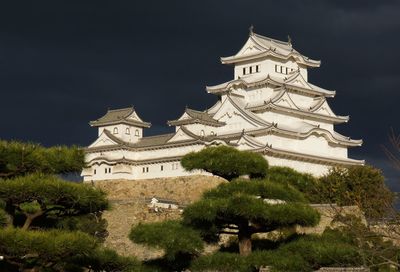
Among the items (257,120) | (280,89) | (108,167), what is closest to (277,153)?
(257,120)

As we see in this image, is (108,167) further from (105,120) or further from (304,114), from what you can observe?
(304,114)

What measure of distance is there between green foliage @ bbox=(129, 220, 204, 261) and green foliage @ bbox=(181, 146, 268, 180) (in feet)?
5.24

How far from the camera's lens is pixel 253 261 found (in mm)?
19891

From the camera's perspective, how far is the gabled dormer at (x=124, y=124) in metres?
62.4

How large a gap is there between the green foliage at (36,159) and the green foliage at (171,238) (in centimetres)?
250

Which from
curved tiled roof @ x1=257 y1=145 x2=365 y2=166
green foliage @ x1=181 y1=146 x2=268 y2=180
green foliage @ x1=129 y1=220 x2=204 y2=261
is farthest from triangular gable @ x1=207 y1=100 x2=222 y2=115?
green foliage @ x1=129 y1=220 x2=204 y2=261

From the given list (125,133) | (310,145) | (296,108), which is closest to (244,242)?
(310,145)

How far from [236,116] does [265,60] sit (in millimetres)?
5972

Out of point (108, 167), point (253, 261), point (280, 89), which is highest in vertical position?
point (280, 89)

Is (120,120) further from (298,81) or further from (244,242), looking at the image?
(244,242)

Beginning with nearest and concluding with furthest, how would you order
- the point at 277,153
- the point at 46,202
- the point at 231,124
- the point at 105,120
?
the point at 46,202 < the point at 277,153 < the point at 231,124 < the point at 105,120

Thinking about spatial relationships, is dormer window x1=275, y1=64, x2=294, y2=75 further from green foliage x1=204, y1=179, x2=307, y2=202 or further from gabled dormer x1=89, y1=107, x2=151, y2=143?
green foliage x1=204, y1=179, x2=307, y2=202

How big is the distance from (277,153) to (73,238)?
38263 millimetres

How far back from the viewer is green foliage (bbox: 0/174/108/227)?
17.5 metres
